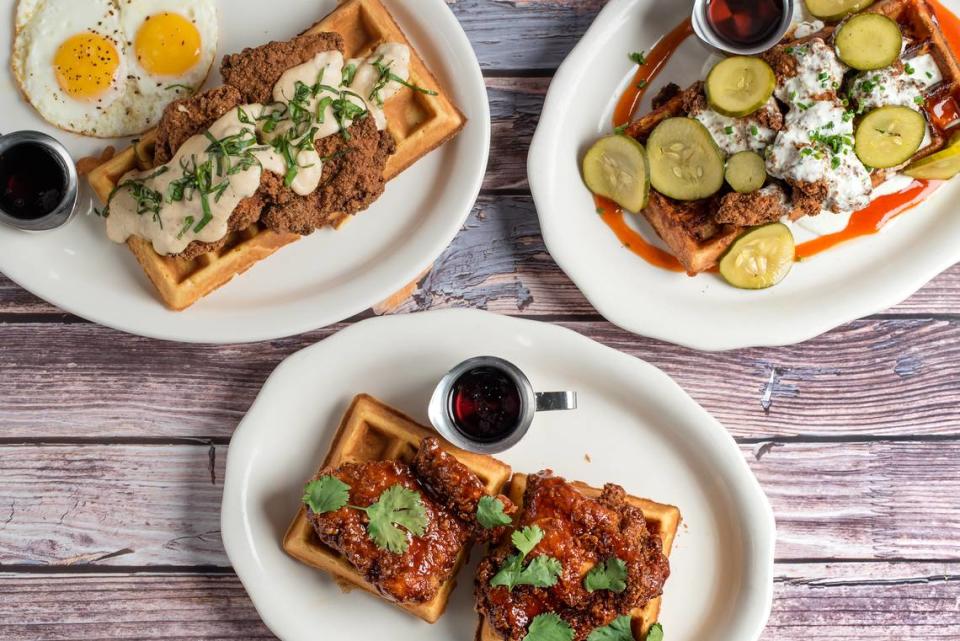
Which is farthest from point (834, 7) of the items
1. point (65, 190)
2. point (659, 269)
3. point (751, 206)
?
point (65, 190)

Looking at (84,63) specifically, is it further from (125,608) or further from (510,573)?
(510,573)

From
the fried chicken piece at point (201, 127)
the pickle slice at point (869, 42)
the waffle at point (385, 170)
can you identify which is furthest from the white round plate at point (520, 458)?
the pickle slice at point (869, 42)

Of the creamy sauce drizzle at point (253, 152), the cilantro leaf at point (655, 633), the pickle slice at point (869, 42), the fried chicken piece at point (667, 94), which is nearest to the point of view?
the creamy sauce drizzle at point (253, 152)

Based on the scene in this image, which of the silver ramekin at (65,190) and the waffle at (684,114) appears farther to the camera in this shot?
the waffle at (684,114)

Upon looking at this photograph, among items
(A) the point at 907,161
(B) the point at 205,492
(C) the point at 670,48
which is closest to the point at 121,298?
(B) the point at 205,492

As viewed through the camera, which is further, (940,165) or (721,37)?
(940,165)

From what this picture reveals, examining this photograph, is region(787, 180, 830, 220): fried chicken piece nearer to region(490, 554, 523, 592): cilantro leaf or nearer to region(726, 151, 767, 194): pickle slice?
Result: region(726, 151, 767, 194): pickle slice

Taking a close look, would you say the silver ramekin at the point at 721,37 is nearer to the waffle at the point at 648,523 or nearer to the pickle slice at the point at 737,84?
the pickle slice at the point at 737,84

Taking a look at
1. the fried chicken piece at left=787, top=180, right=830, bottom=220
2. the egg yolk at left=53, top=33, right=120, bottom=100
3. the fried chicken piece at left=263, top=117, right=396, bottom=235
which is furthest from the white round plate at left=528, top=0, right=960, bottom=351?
the egg yolk at left=53, top=33, right=120, bottom=100
